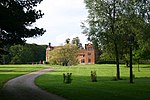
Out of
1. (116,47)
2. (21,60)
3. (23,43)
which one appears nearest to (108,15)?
(116,47)

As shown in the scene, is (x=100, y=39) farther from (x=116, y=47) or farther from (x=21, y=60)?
(x=21, y=60)

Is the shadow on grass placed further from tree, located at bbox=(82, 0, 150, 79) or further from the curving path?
tree, located at bbox=(82, 0, 150, 79)

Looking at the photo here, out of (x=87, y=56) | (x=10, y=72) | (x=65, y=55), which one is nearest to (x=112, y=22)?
(x=10, y=72)

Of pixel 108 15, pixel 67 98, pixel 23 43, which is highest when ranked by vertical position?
pixel 108 15

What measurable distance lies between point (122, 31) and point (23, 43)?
1947cm

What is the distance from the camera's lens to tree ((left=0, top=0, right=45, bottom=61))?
2045 cm

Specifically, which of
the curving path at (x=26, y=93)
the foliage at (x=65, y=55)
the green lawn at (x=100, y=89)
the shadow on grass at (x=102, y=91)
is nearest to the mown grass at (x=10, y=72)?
the curving path at (x=26, y=93)

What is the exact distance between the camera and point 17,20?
20781 mm

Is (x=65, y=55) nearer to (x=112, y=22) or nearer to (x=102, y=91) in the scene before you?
(x=112, y=22)

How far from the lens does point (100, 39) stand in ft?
136

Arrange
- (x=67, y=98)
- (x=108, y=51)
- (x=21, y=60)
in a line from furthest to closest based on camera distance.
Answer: (x=21, y=60)
(x=108, y=51)
(x=67, y=98)

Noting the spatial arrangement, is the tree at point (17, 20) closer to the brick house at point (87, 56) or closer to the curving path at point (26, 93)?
the curving path at point (26, 93)

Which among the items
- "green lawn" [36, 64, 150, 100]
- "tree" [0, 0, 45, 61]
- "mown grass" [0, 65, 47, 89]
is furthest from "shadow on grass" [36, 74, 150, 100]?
"mown grass" [0, 65, 47, 89]

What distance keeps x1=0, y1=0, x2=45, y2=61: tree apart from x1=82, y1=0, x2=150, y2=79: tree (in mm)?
18201
